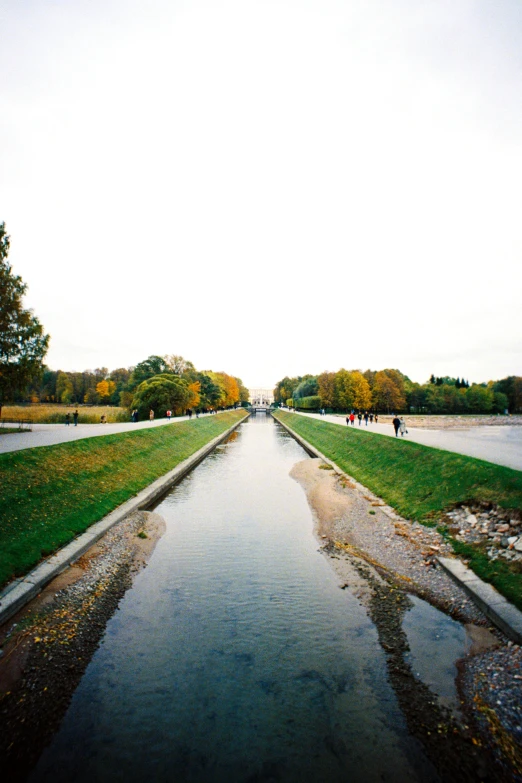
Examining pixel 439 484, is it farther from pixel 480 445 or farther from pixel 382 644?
pixel 480 445

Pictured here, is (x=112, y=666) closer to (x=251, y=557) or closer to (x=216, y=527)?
(x=251, y=557)

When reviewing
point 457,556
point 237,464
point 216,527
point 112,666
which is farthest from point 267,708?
point 237,464

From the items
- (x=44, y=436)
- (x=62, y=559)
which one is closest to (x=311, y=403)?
(x=44, y=436)

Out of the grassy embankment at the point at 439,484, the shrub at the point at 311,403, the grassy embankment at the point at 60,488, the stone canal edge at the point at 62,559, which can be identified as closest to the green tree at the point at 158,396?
the grassy embankment at the point at 60,488

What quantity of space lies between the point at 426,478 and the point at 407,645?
9.56 metres

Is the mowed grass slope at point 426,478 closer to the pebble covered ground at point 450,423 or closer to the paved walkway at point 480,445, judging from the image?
the paved walkway at point 480,445

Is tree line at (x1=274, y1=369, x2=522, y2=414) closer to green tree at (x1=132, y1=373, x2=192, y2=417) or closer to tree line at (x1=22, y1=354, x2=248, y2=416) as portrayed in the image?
tree line at (x1=22, y1=354, x2=248, y2=416)

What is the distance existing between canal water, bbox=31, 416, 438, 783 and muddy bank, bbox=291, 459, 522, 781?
12.3 inches

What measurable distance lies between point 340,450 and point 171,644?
24.4 m

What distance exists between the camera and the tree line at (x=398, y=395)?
91.6 meters

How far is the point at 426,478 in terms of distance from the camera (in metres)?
15.6

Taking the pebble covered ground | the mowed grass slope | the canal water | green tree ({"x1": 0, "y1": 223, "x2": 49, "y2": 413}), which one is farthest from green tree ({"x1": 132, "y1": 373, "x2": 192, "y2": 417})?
the canal water

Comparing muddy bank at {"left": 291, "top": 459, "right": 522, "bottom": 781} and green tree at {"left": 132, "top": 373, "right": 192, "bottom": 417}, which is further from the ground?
green tree at {"left": 132, "top": 373, "right": 192, "bottom": 417}

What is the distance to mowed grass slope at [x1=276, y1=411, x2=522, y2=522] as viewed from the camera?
12.2m
